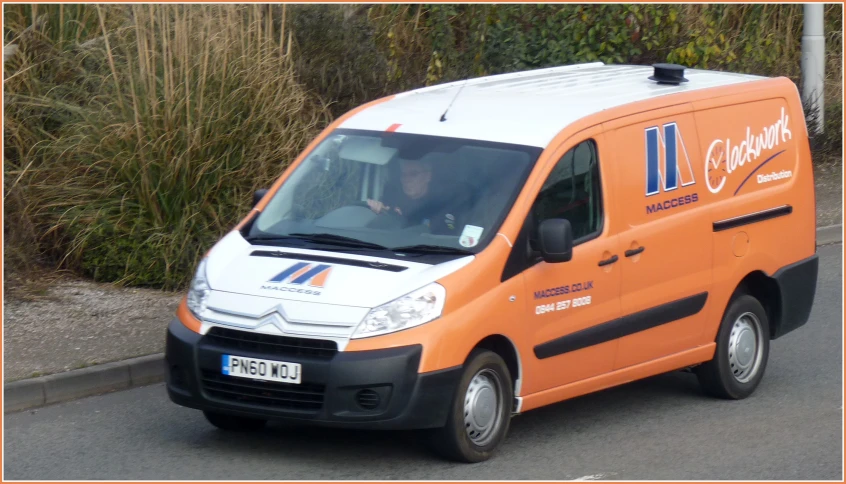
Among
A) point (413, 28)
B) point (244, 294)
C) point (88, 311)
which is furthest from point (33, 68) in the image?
point (244, 294)

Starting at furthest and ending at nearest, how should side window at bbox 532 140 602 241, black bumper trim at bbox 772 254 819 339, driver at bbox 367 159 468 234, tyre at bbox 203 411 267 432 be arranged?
black bumper trim at bbox 772 254 819 339 < tyre at bbox 203 411 267 432 < side window at bbox 532 140 602 241 < driver at bbox 367 159 468 234

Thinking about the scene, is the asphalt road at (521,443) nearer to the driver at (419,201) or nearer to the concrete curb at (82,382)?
the concrete curb at (82,382)

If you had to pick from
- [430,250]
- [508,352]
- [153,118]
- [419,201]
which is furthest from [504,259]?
[153,118]

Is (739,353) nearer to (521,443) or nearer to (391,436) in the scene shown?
(521,443)

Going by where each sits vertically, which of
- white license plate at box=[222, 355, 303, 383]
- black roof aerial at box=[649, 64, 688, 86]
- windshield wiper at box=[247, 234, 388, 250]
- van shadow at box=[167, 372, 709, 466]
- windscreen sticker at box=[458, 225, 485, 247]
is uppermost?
black roof aerial at box=[649, 64, 688, 86]

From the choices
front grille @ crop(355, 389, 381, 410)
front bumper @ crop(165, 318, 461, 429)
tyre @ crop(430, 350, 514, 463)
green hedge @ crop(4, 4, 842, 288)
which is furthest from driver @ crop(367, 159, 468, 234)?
green hedge @ crop(4, 4, 842, 288)

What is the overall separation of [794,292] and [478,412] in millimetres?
2957

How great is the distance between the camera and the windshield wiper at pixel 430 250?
6180 millimetres

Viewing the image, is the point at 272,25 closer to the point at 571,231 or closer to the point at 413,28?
the point at 413,28

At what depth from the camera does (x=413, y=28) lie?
46.8 ft

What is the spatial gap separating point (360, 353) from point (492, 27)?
8839 mm

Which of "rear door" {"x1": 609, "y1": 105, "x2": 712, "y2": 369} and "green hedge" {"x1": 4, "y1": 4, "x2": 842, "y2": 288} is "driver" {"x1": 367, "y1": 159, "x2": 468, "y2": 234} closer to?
"rear door" {"x1": 609, "y1": 105, "x2": 712, "y2": 369}

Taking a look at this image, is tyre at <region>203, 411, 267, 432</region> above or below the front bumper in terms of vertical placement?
below

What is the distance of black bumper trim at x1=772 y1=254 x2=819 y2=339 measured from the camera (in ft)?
26.2
